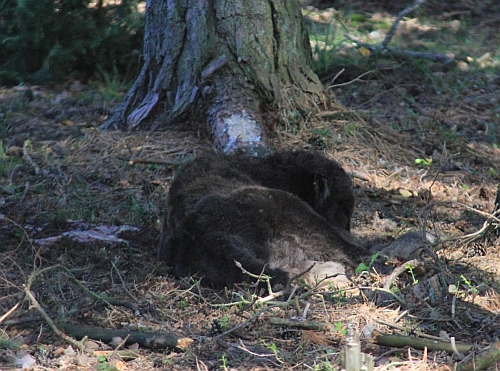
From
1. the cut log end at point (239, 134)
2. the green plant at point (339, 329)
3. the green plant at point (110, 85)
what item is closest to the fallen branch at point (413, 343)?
the green plant at point (339, 329)

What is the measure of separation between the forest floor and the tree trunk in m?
0.27

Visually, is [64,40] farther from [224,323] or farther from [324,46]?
[224,323]

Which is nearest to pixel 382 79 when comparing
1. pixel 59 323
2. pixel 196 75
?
pixel 196 75

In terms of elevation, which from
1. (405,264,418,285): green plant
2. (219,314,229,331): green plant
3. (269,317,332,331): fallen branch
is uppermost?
(269,317,332,331): fallen branch

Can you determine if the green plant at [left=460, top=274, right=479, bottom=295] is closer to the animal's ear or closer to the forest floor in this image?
A: the forest floor

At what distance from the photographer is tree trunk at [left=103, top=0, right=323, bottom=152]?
678 centimetres

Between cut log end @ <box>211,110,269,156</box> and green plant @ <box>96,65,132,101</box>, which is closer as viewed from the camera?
cut log end @ <box>211,110,269,156</box>

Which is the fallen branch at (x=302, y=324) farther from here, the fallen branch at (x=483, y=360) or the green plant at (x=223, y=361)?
the fallen branch at (x=483, y=360)

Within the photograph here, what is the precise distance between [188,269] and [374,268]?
46.3 inches

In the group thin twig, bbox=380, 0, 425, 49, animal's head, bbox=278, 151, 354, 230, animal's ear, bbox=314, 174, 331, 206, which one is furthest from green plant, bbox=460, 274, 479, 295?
thin twig, bbox=380, 0, 425, 49

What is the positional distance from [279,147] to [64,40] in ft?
12.5

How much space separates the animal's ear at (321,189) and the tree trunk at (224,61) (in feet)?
4.23

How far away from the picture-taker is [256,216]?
468cm

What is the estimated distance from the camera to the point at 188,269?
457cm
